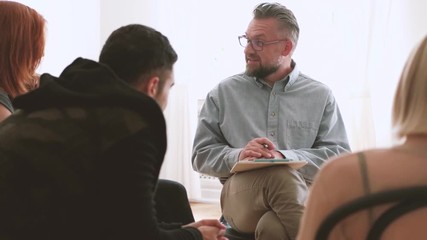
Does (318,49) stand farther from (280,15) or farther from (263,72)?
(263,72)

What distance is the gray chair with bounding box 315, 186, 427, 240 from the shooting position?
648 mm

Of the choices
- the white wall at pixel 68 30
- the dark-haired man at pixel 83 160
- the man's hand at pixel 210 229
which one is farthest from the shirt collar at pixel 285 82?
the white wall at pixel 68 30

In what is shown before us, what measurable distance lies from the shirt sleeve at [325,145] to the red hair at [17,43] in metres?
0.91

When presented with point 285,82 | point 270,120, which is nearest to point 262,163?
point 270,120

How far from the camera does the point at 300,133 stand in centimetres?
203

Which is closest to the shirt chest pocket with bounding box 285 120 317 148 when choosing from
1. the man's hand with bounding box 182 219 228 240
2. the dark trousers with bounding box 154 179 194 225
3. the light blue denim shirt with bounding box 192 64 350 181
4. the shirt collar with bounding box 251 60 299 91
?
the light blue denim shirt with bounding box 192 64 350 181

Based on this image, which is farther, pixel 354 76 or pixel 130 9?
pixel 130 9

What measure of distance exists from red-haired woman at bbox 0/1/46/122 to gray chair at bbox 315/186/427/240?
1237 millimetres

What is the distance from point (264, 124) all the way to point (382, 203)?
4.62 feet

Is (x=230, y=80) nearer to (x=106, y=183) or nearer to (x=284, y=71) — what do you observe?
(x=284, y=71)

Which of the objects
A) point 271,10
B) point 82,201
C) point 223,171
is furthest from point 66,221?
point 271,10

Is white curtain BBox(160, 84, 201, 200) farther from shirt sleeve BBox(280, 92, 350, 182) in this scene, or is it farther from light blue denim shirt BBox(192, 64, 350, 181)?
shirt sleeve BBox(280, 92, 350, 182)

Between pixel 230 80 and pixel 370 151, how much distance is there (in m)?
1.47

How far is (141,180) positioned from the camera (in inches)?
41.2
